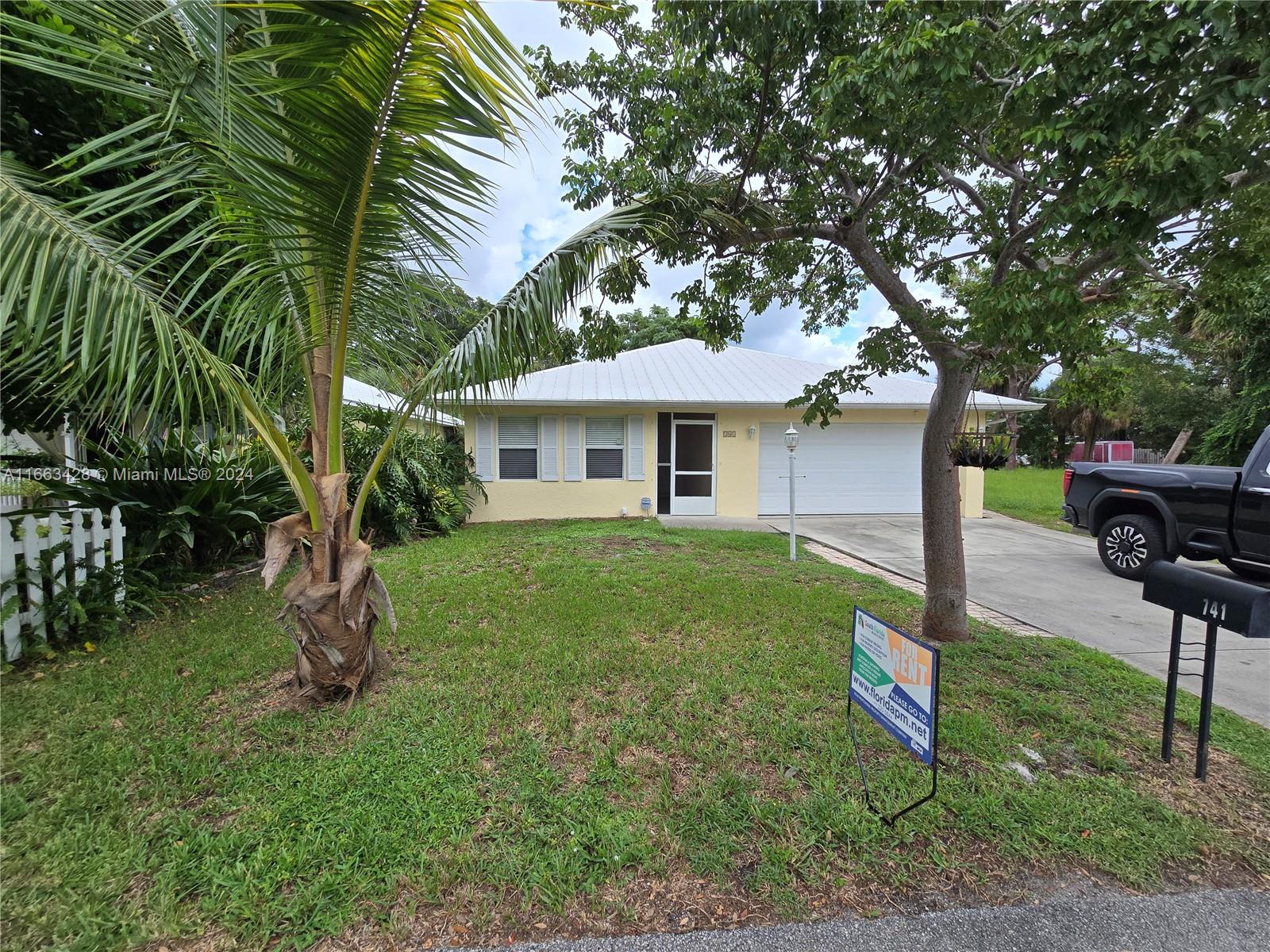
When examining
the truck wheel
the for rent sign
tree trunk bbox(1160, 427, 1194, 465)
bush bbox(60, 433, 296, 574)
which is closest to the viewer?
the for rent sign

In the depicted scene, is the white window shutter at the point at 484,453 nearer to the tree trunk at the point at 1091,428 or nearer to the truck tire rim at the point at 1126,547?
the truck tire rim at the point at 1126,547

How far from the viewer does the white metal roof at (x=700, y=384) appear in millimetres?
11164

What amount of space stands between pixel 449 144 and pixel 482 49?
1.72ft

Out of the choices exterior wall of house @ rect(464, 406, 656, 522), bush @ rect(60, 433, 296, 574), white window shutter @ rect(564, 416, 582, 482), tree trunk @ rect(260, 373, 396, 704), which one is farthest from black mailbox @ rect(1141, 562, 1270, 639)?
white window shutter @ rect(564, 416, 582, 482)

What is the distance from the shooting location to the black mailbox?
251cm

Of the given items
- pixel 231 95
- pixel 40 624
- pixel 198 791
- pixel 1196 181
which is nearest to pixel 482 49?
pixel 231 95

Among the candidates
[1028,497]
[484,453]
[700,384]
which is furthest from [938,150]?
[1028,497]

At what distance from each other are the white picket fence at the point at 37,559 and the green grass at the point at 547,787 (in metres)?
0.44

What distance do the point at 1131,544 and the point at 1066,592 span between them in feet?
4.86

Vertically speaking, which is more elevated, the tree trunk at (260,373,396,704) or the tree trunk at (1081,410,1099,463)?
the tree trunk at (1081,410,1099,463)

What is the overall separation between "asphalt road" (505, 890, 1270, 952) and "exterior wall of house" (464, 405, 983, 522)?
9.92 metres

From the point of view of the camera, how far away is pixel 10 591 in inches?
155

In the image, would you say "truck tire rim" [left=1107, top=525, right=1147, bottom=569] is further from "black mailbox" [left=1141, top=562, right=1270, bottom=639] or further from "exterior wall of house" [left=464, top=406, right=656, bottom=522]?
"exterior wall of house" [left=464, top=406, right=656, bottom=522]

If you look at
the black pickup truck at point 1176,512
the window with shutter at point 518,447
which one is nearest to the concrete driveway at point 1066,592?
the black pickup truck at point 1176,512
